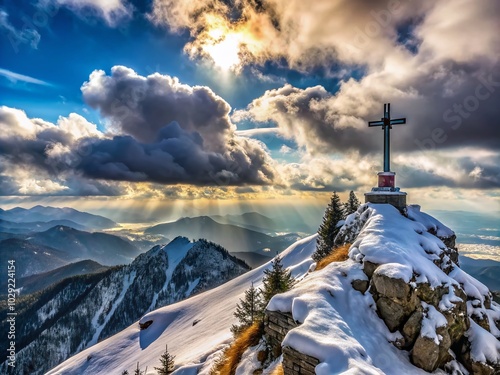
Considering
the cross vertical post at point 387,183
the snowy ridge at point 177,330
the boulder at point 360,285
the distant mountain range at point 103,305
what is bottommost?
the distant mountain range at point 103,305

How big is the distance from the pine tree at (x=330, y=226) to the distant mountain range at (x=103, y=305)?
13075 centimetres

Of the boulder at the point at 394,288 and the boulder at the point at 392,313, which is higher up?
the boulder at the point at 394,288

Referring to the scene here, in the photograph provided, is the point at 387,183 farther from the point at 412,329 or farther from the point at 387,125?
the point at 412,329

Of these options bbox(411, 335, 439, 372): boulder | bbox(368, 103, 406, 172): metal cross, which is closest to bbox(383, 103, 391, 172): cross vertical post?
bbox(368, 103, 406, 172): metal cross

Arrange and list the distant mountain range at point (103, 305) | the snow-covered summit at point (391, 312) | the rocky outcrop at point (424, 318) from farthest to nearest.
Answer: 1. the distant mountain range at point (103, 305)
2. the rocky outcrop at point (424, 318)
3. the snow-covered summit at point (391, 312)

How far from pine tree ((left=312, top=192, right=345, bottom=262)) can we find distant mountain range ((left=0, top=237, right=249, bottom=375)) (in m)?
131

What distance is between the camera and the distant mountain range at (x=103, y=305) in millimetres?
160375

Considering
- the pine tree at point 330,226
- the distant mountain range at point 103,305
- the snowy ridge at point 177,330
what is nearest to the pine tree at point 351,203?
the pine tree at point 330,226

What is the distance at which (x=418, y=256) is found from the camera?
17609 mm

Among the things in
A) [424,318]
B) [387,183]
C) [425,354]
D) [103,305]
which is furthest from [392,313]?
[103,305]

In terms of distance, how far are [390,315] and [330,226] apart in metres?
28.8

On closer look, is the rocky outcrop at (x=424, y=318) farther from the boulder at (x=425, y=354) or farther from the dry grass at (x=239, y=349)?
the dry grass at (x=239, y=349)

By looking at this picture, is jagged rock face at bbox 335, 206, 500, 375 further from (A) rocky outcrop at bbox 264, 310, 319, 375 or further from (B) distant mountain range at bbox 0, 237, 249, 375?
(B) distant mountain range at bbox 0, 237, 249, 375

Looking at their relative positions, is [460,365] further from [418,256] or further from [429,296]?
[418,256]
